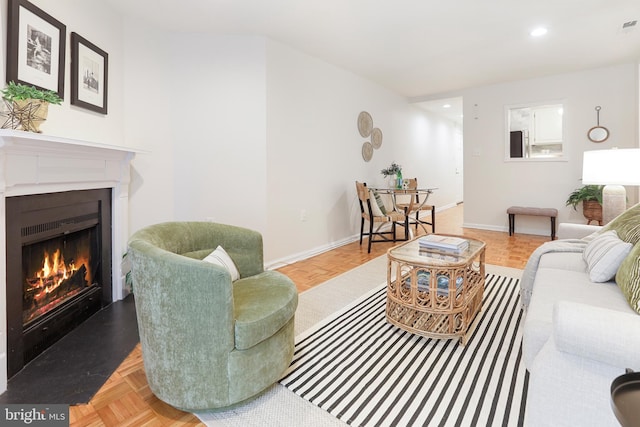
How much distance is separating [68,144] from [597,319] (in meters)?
2.50

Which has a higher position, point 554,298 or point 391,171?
point 391,171

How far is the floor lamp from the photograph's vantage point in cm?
229

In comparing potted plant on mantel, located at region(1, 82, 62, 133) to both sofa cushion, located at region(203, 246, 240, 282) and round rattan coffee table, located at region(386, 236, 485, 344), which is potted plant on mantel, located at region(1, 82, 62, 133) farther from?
round rattan coffee table, located at region(386, 236, 485, 344)

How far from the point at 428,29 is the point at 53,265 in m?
3.64

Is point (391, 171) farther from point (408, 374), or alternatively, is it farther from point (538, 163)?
point (408, 374)

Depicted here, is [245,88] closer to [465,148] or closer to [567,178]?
[465,148]

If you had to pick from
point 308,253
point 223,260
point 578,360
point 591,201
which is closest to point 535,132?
point 591,201

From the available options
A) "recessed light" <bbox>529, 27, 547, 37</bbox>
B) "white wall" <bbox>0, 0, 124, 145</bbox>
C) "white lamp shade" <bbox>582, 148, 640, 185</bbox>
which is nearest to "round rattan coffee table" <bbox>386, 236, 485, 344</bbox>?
"white lamp shade" <bbox>582, 148, 640, 185</bbox>

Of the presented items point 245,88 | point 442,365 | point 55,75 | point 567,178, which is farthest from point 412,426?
point 567,178

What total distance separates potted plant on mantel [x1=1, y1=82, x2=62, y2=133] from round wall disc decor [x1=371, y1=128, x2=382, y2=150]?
4085 mm

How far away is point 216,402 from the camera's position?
1299mm

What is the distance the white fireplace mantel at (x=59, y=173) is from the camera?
1.50m

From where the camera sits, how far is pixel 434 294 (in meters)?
1.85

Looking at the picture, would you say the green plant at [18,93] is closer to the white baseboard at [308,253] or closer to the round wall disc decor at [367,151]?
the white baseboard at [308,253]
